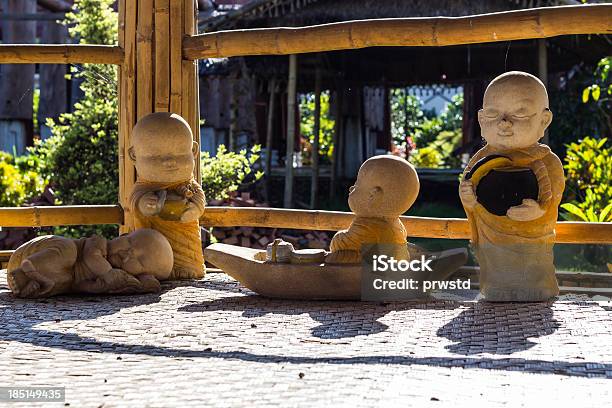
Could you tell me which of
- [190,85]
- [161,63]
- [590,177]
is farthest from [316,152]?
[161,63]

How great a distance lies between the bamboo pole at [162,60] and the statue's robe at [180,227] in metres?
0.49

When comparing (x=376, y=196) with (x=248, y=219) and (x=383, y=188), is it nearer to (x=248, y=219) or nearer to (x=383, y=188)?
(x=383, y=188)

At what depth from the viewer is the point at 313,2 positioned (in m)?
10.3

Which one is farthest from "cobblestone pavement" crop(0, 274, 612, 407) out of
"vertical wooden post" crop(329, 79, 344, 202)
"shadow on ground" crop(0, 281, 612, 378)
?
"vertical wooden post" crop(329, 79, 344, 202)

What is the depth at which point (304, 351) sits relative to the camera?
2.86 meters

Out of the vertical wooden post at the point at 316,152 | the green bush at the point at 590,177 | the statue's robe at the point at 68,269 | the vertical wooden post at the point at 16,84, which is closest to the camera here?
the statue's robe at the point at 68,269

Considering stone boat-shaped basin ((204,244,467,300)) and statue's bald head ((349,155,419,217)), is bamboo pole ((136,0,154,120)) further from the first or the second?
statue's bald head ((349,155,419,217))

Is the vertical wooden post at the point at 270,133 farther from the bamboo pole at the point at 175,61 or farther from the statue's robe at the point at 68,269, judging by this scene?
the statue's robe at the point at 68,269

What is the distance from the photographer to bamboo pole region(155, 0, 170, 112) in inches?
182

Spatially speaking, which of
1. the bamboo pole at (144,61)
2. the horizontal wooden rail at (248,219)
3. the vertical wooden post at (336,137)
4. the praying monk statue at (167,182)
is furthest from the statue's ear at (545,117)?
the vertical wooden post at (336,137)

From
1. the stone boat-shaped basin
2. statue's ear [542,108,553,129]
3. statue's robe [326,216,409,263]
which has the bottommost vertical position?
the stone boat-shaped basin

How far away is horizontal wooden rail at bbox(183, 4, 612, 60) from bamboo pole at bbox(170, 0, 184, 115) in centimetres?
4

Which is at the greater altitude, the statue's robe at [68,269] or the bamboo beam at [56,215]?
the bamboo beam at [56,215]

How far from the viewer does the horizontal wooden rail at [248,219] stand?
4.49 meters
